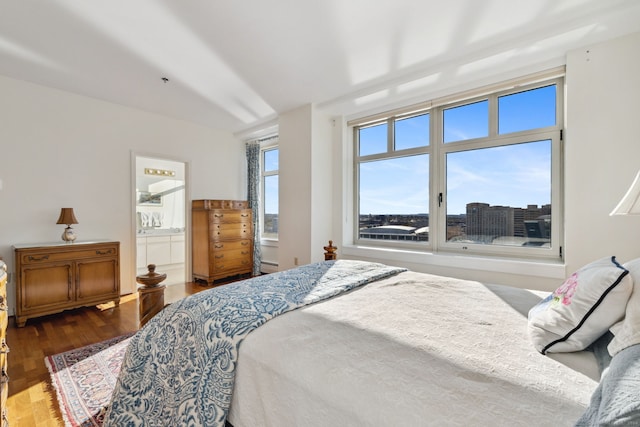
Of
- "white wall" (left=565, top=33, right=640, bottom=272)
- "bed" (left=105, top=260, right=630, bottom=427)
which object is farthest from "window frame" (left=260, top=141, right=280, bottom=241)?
"white wall" (left=565, top=33, right=640, bottom=272)

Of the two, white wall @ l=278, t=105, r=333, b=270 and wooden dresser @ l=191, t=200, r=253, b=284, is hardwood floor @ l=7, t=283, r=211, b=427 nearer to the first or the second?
wooden dresser @ l=191, t=200, r=253, b=284

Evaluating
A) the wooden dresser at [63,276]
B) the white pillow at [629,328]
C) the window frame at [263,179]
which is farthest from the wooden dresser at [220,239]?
the white pillow at [629,328]

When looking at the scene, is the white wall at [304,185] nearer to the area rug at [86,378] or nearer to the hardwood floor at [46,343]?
the hardwood floor at [46,343]

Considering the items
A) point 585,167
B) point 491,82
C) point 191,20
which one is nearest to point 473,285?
point 585,167

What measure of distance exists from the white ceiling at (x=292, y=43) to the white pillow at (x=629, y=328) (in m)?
2.19

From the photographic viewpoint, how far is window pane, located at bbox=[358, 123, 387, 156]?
163 inches

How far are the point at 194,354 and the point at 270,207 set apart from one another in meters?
4.48

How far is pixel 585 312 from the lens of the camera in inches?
36.8

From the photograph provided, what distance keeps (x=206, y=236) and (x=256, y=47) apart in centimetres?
296

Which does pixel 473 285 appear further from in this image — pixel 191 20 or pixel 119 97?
pixel 119 97

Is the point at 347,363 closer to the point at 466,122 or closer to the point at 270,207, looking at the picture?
the point at 466,122

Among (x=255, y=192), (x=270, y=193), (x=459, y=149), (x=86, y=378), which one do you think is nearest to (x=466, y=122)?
(x=459, y=149)

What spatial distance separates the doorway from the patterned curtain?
→ 4.51 ft

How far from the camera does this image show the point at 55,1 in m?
2.10
